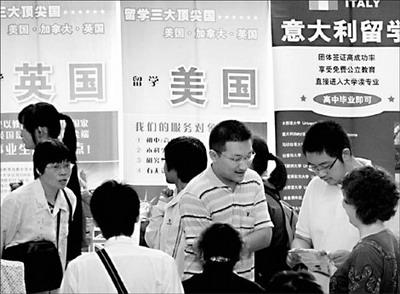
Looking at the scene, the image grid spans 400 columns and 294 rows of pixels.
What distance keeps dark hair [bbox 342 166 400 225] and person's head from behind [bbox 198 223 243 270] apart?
435 mm

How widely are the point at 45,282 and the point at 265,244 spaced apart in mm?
1049

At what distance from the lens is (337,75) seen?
500 centimetres

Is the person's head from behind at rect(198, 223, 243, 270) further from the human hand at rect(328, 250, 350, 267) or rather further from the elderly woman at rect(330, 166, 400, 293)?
the human hand at rect(328, 250, 350, 267)

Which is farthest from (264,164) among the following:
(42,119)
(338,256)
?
(42,119)

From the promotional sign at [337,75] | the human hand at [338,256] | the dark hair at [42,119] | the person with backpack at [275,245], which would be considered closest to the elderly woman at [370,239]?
the human hand at [338,256]

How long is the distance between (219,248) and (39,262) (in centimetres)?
120

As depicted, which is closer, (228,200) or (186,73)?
(228,200)

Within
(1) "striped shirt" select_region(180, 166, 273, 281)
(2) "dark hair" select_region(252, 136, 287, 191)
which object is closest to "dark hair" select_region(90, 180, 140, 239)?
Answer: (1) "striped shirt" select_region(180, 166, 273, 281)

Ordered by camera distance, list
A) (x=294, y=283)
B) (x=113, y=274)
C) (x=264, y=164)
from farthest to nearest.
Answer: (x=264, y=164) → (x=113, y=274) → (x=294, y=283)

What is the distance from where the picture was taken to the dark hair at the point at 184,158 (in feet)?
10.9

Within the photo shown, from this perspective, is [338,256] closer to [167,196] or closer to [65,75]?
[167,196]

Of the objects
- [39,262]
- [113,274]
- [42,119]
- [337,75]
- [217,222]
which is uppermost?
[337,75]

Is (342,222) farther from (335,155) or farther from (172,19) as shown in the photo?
(172,19)

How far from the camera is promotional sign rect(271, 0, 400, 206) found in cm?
495
